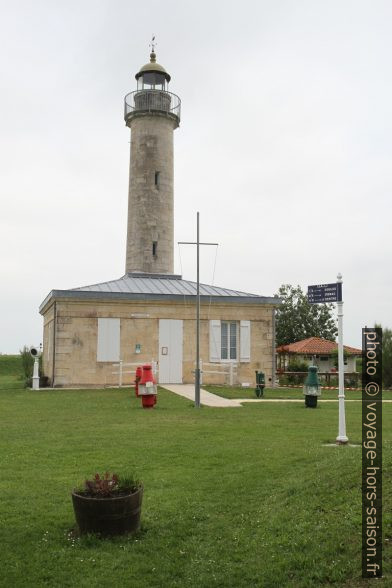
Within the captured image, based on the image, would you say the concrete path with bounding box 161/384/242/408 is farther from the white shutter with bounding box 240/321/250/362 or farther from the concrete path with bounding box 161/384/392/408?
the white shutter with bounding box 240/321/250/362

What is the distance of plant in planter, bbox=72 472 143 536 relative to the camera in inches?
227

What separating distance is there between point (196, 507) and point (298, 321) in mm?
41150

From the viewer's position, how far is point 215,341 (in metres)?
23.9

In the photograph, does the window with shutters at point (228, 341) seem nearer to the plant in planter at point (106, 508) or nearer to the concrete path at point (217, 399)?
the concrete path at point (217, 399)

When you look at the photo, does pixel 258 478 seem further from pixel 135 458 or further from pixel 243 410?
pixel 243 410

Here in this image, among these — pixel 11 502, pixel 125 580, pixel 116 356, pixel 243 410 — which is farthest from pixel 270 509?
pixel 116 356

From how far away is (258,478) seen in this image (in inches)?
312

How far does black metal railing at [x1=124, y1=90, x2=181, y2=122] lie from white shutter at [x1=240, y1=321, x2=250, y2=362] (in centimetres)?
1142

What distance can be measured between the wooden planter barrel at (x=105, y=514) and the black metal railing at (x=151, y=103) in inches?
1011

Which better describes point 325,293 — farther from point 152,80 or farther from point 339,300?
point 152,80

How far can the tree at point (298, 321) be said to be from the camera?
47062 mm

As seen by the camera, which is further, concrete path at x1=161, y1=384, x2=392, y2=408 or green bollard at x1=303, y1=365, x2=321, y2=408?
concrete path at x1=161, y1=384, x2=392, y2=408

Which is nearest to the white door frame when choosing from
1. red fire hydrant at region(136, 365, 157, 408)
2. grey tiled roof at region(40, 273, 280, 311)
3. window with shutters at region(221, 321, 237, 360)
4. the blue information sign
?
grey tiled roof at region(40, 273, 280, 311)

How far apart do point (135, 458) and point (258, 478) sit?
6.74 feet
